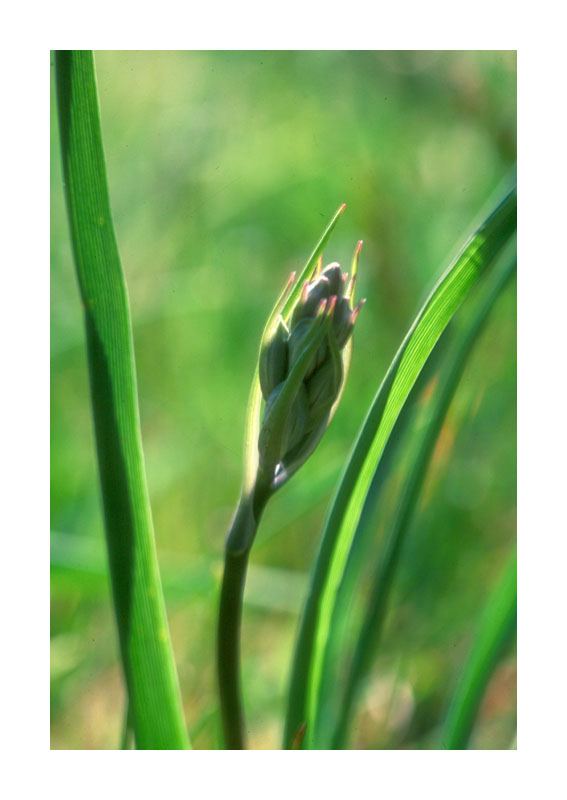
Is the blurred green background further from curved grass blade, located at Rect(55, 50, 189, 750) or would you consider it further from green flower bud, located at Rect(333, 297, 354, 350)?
green flower bud, located at Rect(333, 297, 354, 350)

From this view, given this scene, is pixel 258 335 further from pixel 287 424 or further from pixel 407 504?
pixel 287 424

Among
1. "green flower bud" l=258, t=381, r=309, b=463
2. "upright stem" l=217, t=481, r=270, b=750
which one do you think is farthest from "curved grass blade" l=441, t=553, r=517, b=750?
"green flower bud" l=258, t=381, r=309, b=463

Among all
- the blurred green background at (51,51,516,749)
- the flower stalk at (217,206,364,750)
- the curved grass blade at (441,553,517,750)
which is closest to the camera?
the flower stalk at (217,206,364,750)

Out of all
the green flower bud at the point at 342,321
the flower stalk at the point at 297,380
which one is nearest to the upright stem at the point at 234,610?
the flower stalk at the point at 297,380

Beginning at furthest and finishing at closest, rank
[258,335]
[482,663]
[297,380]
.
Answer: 1. [258,335]
2. [482,663]
3. [297,380]

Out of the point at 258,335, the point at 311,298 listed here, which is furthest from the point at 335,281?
the point at 258,335

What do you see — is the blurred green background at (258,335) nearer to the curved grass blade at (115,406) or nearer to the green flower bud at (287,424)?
the curved grass blade at (115,406)
